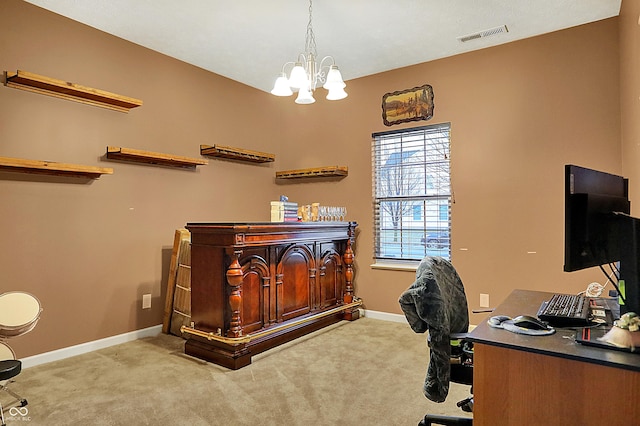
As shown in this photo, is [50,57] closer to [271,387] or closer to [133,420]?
[133,420]

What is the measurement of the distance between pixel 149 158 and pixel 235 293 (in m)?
1.61

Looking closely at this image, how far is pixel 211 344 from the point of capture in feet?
10.4

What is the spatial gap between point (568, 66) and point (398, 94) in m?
1.61

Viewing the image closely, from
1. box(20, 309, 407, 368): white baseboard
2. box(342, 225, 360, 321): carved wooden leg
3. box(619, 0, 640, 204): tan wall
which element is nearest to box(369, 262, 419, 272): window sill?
box(342, 225, 360, 321): carved wooden leg

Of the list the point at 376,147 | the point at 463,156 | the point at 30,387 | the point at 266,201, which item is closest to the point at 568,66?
the point at 463,156

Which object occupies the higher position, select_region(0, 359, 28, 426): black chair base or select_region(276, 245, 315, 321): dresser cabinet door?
select_region(276, 245, 315, 321): dresser cabinet door

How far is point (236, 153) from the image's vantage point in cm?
448

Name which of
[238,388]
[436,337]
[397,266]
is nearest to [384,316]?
[397,266]

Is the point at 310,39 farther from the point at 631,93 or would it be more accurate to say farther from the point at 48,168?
the point at 631,93

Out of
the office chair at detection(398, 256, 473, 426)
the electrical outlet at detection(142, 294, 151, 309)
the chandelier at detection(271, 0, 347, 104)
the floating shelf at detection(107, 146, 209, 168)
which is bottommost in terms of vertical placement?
the electrical outlet at detection(142, 294, 151, 309)

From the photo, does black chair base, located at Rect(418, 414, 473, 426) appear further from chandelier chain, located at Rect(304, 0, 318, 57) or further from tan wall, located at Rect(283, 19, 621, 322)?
chandelier chain, located at Rect(304, 0, 318, 57)

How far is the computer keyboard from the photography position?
5.18 ft

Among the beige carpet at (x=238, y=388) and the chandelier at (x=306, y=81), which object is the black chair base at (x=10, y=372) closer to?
the beige carpet at (x=238, y=388)

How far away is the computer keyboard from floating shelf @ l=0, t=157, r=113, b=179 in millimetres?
3217
